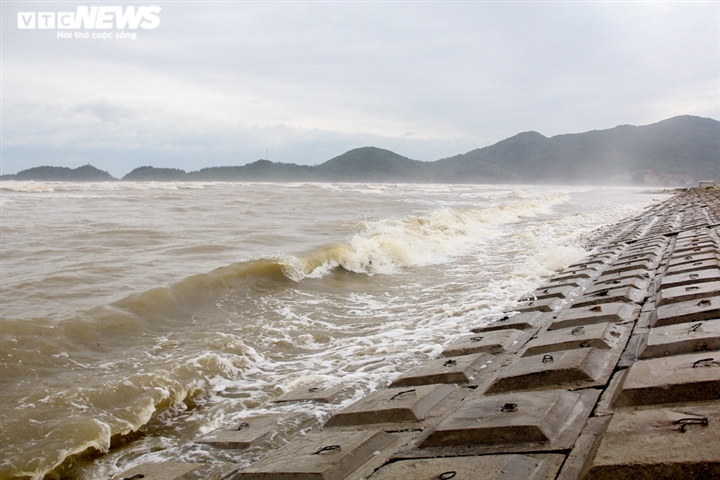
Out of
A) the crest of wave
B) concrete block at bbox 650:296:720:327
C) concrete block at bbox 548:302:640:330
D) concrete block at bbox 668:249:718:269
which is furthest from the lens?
the crest of wave

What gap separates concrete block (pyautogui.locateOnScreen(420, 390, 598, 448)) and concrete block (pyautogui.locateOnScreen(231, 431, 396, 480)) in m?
0.36

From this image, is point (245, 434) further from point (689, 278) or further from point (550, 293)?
point (689, 278)

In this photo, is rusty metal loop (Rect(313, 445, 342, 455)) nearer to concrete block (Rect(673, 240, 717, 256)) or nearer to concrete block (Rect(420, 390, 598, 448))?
concrete block (Rect(420, 390, 598, 448))

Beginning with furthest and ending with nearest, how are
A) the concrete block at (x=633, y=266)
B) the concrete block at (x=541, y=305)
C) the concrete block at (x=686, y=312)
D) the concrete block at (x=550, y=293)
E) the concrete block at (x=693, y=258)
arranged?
the concrete block at (x=633, y=266) → the concrete block at (x=693, y=258) → the concrete block at (x=550, y=293) → the concrete block at (x=541, y=305) → the concrete block at (x=686, y=312)

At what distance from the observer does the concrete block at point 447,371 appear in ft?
14.4

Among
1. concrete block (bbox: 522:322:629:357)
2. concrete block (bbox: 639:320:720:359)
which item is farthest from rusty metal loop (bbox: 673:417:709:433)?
concrete block (bbox: 522:322:629:357)

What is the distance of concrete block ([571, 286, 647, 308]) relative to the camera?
20.1ft

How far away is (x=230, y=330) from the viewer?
764 cm

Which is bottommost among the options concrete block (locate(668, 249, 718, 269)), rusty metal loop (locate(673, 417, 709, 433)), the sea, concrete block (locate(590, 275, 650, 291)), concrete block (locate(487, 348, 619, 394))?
the sea

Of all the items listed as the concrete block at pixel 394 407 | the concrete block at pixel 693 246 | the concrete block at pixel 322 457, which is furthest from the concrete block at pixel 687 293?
the concrete block at pixel 322 457

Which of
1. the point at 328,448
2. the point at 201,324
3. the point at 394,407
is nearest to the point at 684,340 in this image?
the point at 394,407

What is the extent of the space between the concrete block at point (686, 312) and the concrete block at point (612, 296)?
2.69 ft

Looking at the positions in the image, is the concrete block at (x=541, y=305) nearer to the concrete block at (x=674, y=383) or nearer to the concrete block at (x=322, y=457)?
the concrete block at (x=674, y=383)

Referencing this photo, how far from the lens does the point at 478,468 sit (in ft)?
8.68
